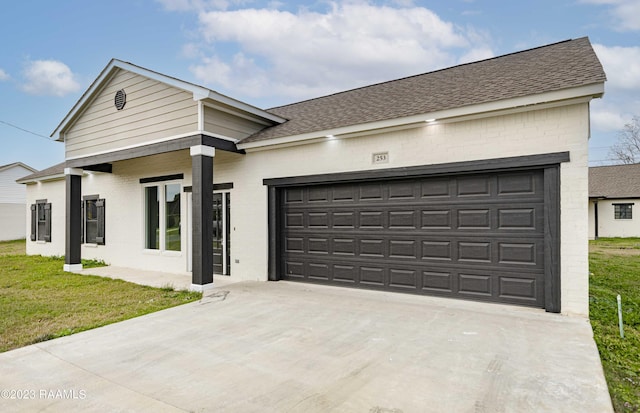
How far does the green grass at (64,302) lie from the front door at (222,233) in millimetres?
1609

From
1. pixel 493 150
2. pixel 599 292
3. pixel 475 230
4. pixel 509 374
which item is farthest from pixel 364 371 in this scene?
pixel 599 292

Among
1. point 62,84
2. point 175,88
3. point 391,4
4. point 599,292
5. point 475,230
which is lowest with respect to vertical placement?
point 599,292

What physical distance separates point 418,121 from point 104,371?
5.30 m

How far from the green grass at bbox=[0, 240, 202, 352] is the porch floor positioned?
0.37 metres

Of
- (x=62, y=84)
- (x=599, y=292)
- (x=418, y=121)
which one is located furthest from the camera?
(x=62, y=84)

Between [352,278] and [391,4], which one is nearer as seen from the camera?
[352,278]

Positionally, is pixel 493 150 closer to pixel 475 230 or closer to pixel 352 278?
pixel 475 230

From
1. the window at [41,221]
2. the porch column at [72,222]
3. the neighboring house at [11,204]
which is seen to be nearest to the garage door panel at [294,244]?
the porch column at [72,222]

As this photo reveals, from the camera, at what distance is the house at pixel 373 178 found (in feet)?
16.1

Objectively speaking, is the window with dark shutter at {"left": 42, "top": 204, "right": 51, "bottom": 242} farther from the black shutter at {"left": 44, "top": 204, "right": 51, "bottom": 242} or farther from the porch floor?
the porch floor

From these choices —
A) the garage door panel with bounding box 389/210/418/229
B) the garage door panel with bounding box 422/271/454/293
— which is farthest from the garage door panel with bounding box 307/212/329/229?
the garage door panel with bounding box 422/271/454/293

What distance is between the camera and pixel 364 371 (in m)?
3.12

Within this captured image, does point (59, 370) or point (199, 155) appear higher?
point (199, 155)

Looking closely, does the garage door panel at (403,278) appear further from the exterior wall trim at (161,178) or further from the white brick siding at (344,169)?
the exterior wall trim at (161,178)
